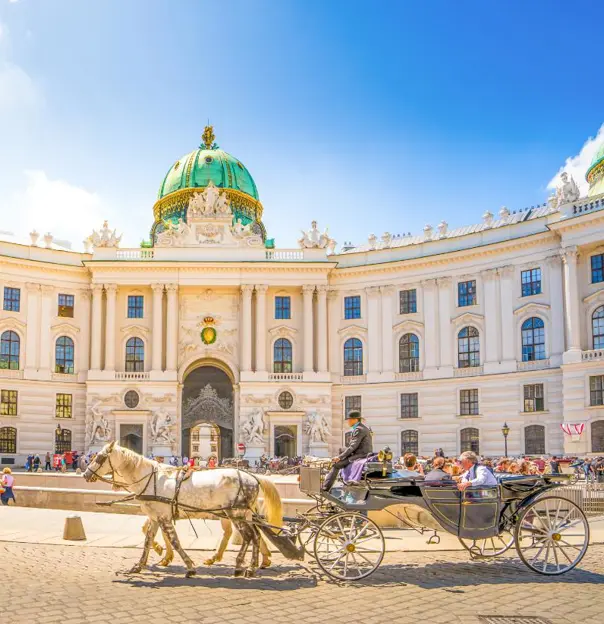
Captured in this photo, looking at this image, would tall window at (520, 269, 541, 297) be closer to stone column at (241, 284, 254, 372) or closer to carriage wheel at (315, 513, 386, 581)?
stone column at (241, 284, 254, 372)

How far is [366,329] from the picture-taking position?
55.8m

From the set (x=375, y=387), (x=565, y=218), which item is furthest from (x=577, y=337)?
(x=375, y=387)

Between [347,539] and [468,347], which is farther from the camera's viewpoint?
[468,347]

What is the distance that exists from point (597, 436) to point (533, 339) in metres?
7.97

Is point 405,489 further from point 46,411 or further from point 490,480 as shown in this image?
point 46,411

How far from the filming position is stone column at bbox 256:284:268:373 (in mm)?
55562

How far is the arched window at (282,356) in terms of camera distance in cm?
5659

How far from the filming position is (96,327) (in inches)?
2196

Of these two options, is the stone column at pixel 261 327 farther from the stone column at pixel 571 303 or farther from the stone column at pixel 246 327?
the stone column at pixel 571 303

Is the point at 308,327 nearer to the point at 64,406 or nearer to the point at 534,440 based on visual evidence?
the point at 534,440

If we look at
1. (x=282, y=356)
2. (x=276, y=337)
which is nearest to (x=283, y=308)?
(x=276, y=337)

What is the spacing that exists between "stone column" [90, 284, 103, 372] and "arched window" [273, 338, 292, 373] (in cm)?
1264

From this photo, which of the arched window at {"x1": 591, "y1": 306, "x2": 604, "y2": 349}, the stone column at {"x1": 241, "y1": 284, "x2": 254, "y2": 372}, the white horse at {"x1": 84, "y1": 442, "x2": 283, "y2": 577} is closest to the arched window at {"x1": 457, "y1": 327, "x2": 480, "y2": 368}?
the arched window at {"x1": 591, "y1": 306, "x2": 604, "y2": 349}

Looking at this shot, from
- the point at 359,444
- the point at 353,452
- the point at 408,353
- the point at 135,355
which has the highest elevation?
the point at 135,355
